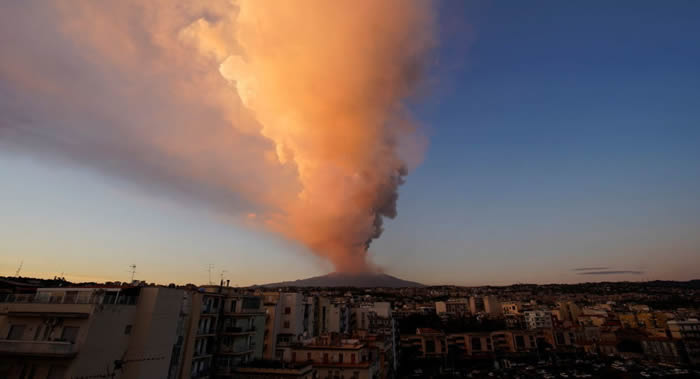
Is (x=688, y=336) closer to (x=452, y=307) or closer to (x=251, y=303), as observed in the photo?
(x=452, y=307)

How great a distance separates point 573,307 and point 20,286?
7537 inches

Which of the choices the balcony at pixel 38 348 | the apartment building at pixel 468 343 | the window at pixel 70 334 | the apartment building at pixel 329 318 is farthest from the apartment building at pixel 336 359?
the apartment building at pixel 468 343

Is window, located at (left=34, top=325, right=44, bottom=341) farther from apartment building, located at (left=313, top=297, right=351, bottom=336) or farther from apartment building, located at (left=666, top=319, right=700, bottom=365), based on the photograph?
apartment building, located at (left=666, top=319, right=700, bottom=365)

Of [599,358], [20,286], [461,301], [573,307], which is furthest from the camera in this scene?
[461,301]

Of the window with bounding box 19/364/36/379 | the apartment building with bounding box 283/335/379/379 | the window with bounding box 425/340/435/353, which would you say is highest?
the window with bounding box 19/364/36/379

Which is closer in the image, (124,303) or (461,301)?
(124,303)

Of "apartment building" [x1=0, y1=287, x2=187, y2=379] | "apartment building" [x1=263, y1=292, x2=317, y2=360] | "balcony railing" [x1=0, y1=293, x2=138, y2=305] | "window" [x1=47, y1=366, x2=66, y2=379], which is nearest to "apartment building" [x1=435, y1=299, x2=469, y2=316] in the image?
"apartment building" [x1=263, y1=292, x2=317, y2=360]

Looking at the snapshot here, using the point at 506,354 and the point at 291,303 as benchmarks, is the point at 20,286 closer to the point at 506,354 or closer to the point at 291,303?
the point at 291,303

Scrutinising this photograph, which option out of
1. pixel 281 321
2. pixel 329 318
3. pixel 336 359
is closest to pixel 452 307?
pixel 329 318

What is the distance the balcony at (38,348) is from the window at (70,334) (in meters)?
0.76

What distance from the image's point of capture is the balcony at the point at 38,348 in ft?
65.6

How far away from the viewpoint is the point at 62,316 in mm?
21641

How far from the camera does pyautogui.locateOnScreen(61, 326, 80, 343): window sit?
21344 mm

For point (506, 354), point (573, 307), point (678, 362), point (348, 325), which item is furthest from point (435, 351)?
point (573, 307)
